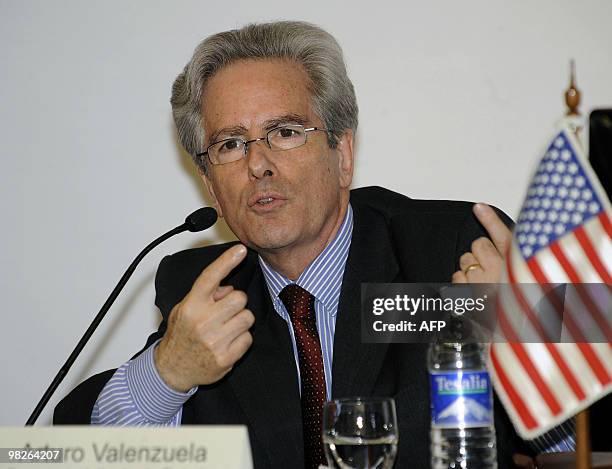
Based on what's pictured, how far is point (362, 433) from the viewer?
1.62 meters

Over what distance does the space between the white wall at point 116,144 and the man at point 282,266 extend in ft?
1.75

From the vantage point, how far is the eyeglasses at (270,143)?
2574 mm

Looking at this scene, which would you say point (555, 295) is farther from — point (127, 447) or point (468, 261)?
point (127, 447)

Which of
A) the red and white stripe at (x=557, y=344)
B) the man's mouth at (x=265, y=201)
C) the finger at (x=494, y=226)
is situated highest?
the man's mouth at (x=265, y=201)

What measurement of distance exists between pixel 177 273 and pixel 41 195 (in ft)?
3.31

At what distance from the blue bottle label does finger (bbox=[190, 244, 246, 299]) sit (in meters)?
0.76

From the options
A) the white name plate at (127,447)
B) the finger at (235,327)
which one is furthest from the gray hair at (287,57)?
the white name plate at (127,447)

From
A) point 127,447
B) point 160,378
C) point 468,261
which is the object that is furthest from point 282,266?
point 127,447

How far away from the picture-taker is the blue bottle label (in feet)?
5.17

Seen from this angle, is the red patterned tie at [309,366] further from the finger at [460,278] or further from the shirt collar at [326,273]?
the finger at [460,278]

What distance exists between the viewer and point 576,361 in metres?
1.71

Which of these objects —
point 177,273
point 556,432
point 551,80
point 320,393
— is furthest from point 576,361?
point 551,80

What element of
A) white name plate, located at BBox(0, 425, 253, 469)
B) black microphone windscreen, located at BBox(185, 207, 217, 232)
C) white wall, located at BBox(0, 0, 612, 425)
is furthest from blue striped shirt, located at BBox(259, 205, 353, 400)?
white name plate, located at BBox(0, 425, 253, 469)

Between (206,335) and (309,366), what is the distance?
0.40 metres
